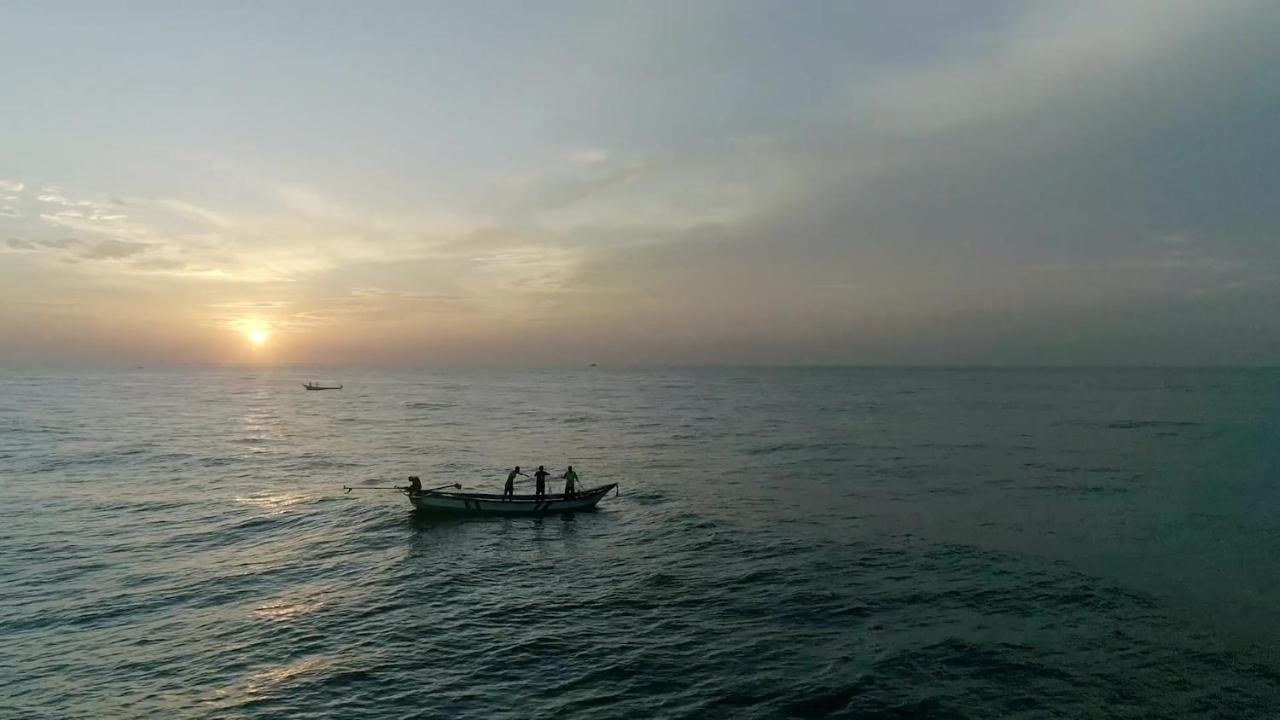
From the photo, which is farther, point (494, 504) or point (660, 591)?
point (494, 504)

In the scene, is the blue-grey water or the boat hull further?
the boat hull

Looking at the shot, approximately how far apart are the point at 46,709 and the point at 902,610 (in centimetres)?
2631

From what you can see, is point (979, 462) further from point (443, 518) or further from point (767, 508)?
point (443, 518)

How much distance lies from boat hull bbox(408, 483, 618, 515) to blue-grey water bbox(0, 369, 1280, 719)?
0.92 metres

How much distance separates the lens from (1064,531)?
36.6 meters

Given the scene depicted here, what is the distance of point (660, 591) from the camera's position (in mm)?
27141

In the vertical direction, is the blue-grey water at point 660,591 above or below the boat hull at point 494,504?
below

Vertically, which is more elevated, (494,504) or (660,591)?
(494,504)

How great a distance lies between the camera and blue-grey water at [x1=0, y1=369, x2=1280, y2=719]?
1867 cm

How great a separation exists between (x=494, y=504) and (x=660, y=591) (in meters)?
16.5

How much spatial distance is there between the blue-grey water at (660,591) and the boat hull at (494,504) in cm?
92

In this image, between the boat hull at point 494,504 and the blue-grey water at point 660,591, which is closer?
the blue-grey water at point 660,591

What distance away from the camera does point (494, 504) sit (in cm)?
4056

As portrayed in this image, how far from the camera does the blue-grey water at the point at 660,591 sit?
18672mm
